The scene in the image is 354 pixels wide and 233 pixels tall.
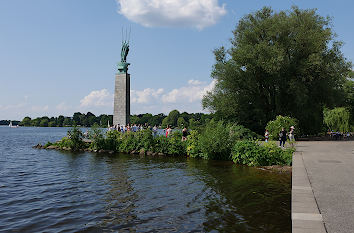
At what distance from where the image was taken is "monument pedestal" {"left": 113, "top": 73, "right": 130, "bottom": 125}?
37625 millimetres

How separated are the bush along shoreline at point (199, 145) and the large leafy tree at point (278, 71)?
219 inches

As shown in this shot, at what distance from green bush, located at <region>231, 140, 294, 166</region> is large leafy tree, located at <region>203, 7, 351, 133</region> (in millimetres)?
11647

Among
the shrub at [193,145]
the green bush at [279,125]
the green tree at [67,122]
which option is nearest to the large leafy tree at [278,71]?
the green bush at [279,125]

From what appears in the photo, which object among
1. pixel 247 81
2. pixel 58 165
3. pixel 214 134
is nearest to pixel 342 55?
pixel 247 81

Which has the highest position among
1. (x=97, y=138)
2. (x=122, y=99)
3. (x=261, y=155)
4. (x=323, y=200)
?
(x=122, y=99)

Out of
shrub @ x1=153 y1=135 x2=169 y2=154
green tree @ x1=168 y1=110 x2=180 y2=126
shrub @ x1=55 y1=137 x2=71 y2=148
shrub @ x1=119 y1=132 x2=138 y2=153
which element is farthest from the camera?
green tree @ x1=168 y1=110 x2=180 y2=126

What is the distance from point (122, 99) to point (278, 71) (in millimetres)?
18918

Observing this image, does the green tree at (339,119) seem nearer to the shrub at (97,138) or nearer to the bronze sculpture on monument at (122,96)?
the bronze sculpture on monument at (122,96)

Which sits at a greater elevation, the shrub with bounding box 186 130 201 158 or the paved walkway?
the shrub with bounding box 186 130 201 158

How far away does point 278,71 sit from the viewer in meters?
30.8

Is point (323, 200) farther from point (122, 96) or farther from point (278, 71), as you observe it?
point (122, 96)

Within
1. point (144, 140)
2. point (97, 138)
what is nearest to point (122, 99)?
point (97, 138)

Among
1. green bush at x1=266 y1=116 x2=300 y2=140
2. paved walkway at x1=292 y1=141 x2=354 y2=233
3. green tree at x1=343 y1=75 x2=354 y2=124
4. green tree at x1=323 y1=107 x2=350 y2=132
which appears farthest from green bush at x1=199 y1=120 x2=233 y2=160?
green tree at x1=343 y1=75 x2=354 y2=124

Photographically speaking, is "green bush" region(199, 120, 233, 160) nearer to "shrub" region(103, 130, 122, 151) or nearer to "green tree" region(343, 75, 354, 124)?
"shrub" region(103, 130, 122, 151)
